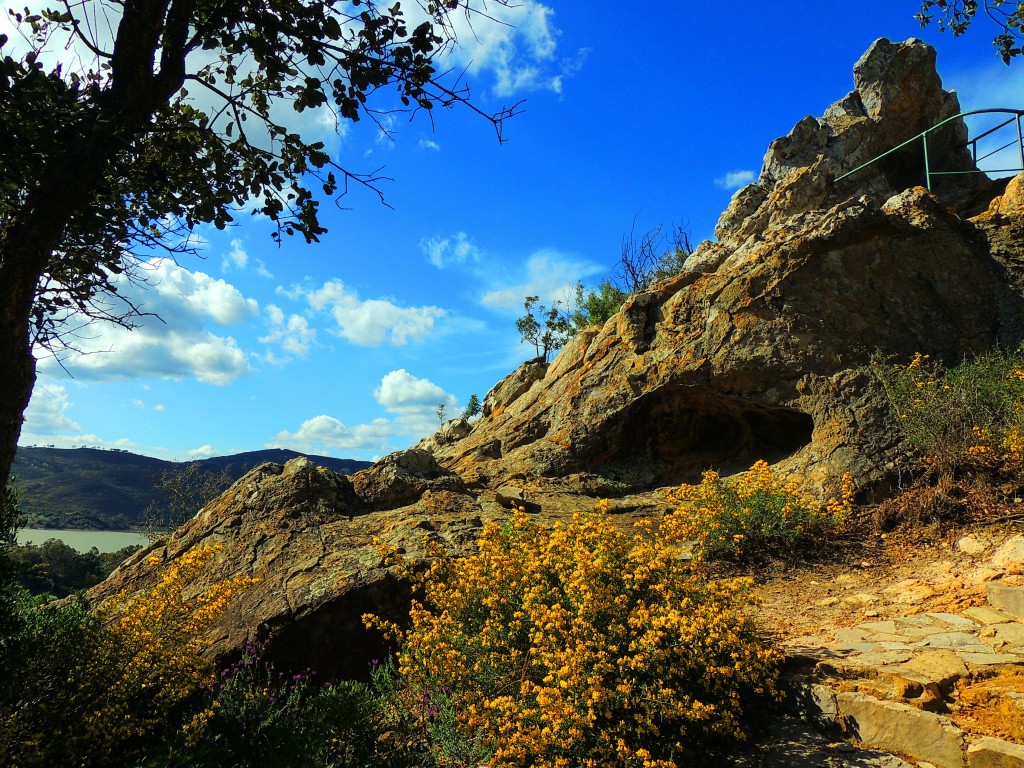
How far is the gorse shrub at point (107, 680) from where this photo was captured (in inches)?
153

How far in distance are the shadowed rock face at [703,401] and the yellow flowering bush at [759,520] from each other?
90 cm

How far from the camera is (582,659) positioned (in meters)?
3.75

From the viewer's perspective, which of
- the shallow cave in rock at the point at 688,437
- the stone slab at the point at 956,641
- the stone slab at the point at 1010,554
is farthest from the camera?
the shallow cave in rock at the point at 688,437

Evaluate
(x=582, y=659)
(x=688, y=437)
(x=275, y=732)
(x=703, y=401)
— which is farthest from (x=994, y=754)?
(x=688, y=437)

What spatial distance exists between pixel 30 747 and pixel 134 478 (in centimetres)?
4837

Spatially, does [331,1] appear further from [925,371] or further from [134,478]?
[134,478]

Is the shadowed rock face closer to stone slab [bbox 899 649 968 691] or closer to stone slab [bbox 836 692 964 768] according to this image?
stone slab [bbox 836 692 964 768]

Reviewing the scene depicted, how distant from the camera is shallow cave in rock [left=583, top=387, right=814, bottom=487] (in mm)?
9445

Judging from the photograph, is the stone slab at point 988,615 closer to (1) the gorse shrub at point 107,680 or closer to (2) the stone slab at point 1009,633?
(2) the stone slab at point 1009,633

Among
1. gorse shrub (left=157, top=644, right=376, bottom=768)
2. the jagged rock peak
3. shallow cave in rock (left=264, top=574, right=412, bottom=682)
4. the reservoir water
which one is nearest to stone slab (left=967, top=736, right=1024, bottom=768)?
gorse shrub (left=157, top=644, right=376, bottom=768)

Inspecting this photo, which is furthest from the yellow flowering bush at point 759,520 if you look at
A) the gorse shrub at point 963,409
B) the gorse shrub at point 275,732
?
the gorse shrub at point 275,732

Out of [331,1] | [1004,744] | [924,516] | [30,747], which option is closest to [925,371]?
[924,516]

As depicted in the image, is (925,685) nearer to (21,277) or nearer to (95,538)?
(21,277)

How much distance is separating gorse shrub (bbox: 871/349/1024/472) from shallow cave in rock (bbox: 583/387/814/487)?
154cm
